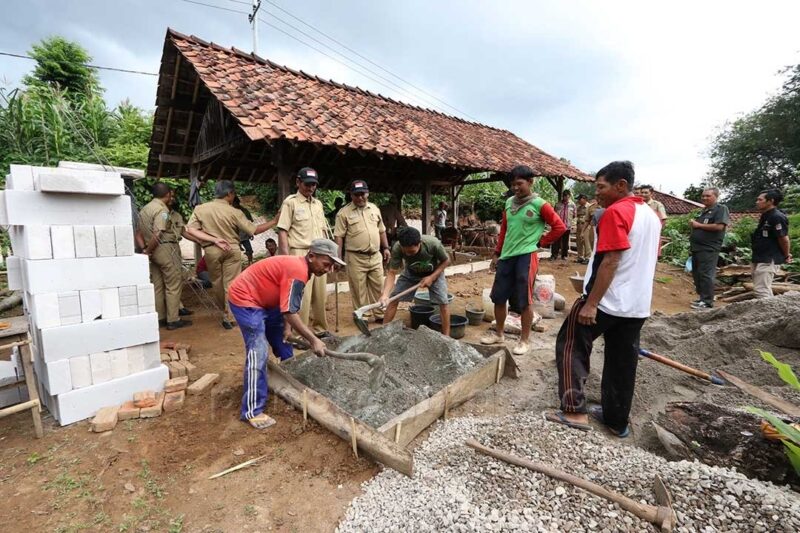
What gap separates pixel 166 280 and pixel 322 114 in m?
3.15

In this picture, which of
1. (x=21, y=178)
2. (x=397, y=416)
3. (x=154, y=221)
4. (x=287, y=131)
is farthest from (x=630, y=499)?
(x=154, y=221)

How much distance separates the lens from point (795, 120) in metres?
19.7

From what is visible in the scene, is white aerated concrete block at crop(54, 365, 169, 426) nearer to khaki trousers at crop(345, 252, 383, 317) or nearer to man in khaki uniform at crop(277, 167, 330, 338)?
Result: man in khaki uniform at crop(277, 167, 330, 338)

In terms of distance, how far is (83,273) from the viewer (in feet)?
8.54

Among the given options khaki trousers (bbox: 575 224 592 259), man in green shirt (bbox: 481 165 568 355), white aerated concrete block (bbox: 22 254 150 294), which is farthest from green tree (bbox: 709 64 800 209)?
white aerated concrete block (bbox: 22 254 150 294)

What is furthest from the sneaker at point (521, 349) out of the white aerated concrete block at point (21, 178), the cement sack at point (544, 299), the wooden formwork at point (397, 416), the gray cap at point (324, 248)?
the white aerated concrete block at point (21, 178)

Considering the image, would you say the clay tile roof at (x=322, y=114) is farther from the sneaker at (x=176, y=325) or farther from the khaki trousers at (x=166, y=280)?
the sneaker at (x=176, y=325)

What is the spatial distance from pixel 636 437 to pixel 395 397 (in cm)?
156

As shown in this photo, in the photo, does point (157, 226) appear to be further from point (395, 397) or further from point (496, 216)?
point (496, 216)

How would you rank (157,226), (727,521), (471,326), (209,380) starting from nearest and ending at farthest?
1. (727,521)
2. (209,380)
3. (157,226)
4. (471,326)

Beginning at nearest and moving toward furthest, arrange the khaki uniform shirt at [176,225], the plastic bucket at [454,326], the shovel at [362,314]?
the shovel at [362,314], the plastic bucket at [454,326], the khaki uniform shirt at [176,225]

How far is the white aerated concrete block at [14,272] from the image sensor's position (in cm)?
275

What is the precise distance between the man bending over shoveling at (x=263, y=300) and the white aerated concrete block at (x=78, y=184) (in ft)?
3.54

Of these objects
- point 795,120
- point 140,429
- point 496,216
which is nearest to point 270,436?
point 140,429
